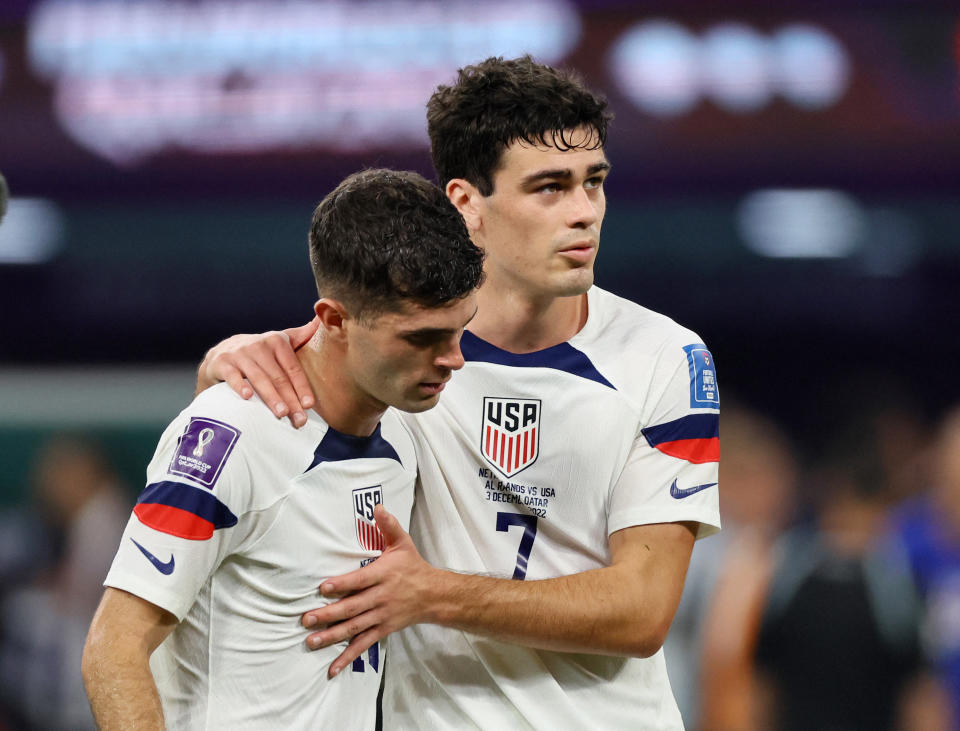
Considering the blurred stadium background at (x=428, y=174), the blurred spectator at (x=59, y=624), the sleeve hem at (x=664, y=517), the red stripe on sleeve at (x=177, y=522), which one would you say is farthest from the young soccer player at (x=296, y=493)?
the blurred spectator at (x=59, y=624)

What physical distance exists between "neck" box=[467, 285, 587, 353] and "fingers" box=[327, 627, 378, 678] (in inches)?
31.1

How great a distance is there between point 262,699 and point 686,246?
6.78m

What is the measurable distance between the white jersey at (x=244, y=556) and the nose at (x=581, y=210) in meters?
0.74

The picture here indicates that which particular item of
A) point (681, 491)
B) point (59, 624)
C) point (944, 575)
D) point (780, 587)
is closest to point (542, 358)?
point (681, 491)

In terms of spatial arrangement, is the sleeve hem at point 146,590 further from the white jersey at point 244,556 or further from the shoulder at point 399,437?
the shoulder at point 399,437

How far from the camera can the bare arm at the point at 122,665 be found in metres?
2.15

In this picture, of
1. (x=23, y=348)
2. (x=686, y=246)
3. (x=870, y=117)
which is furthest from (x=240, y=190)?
(x=870, y=117)

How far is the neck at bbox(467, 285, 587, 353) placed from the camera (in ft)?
9.57

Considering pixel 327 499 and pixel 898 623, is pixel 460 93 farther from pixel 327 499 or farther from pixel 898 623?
pixel 898 623

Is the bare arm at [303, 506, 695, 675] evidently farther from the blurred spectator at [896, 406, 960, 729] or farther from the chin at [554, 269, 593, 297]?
the blurred spectator at [896, 406, 960, 729]

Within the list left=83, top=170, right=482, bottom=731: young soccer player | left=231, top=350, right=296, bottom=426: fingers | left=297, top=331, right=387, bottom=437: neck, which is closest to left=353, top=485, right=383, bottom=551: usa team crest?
left=83, top=170, right=482, bottom=731: young soccer player

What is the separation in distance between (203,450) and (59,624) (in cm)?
549

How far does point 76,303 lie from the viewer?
950cm

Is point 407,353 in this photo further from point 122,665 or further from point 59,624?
point 59,624
